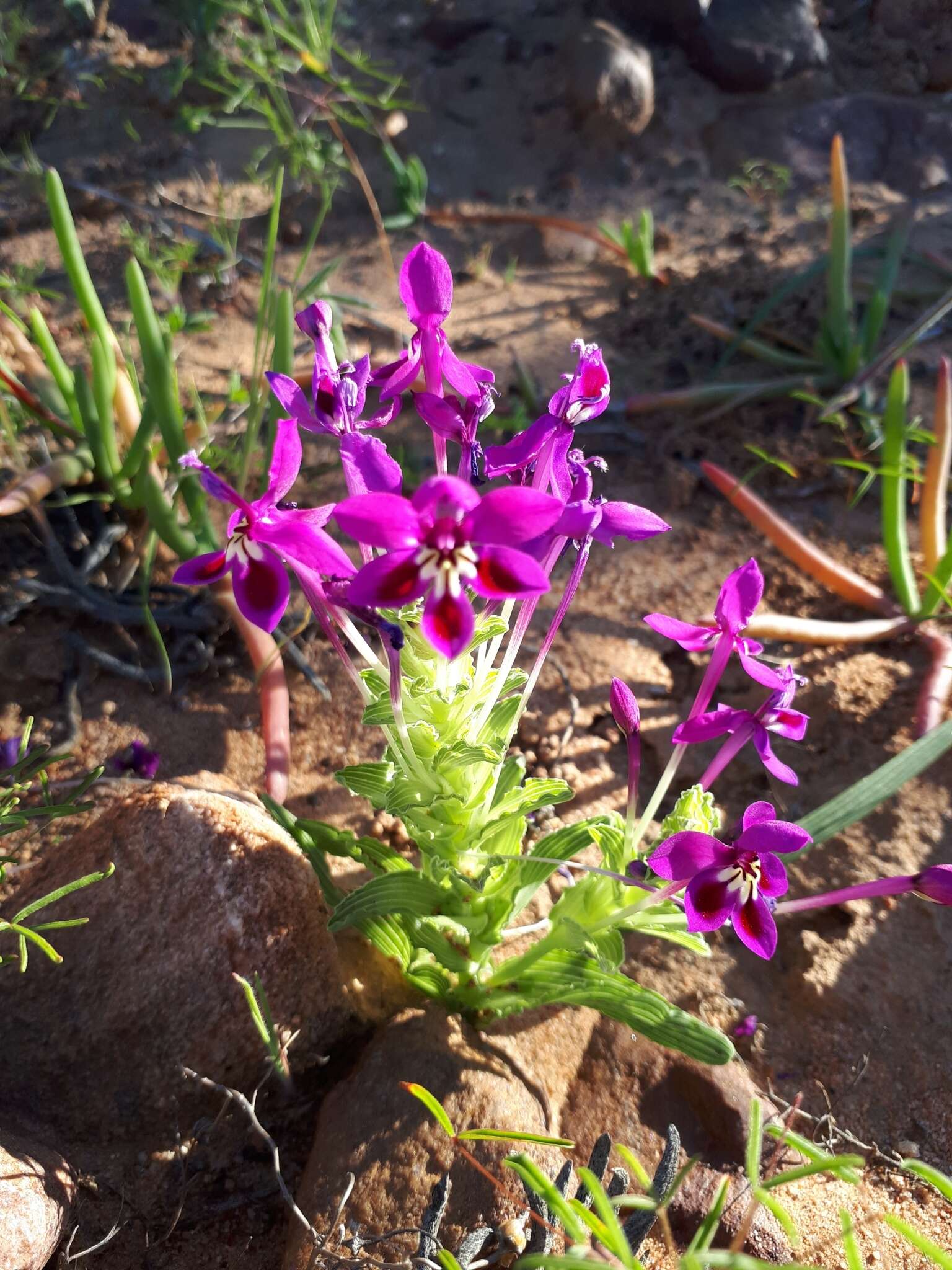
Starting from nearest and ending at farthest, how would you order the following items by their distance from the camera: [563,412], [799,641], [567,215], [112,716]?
[563,412], [112,716], [799,641], [567,215]

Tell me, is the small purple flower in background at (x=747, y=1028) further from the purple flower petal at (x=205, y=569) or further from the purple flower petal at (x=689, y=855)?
the purple flower petal at (x=205, y=569)

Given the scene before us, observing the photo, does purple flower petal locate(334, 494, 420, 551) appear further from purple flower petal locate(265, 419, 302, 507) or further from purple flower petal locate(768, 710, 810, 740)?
purple flower petal locate(768, 710, 810, 740)

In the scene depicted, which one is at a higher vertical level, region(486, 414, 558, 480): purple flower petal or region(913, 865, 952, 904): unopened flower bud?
region(486, 414, 558, 480): purple flower petal

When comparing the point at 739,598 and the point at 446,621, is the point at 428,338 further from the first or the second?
the point at 739,598

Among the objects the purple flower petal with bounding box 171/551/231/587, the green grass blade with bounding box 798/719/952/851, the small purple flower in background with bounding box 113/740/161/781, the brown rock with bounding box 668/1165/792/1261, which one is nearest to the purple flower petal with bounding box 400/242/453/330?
the purple flower petal with bounding box 171/551/231/587

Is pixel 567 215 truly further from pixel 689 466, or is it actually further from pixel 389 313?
pixel 689 466

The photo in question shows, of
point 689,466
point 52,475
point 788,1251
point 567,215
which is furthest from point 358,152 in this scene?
point 788,1251
